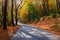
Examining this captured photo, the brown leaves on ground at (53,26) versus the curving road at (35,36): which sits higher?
the curving road at (35,36)

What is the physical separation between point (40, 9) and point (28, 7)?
7563 mm

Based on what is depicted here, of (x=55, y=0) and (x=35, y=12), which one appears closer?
(x=55, y=0)

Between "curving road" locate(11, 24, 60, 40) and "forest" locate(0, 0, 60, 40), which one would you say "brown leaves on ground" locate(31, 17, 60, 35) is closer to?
"forest" locate(0, 0, 60, 40)

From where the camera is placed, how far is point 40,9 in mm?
55375

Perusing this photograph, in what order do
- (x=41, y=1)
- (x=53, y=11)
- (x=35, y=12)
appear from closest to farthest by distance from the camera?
(x=53, y=11) → (x=41, y=1) → (x=35, y=12)

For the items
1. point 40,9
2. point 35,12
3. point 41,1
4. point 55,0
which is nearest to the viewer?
point 55,0

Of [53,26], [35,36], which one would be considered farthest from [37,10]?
[35,36]

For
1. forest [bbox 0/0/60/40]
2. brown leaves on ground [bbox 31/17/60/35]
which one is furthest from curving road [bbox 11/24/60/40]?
forest [bbox 0/0/60/40]

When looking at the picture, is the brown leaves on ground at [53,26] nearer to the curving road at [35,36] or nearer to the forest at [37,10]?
the forest at [37,10]

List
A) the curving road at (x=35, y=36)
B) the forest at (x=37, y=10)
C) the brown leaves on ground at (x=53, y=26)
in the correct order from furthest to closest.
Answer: the forest at (x=37, y=10), the brown leaves on ground at (x=53, y=26), the curving road at (x=35, y=36)

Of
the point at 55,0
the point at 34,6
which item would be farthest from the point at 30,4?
the point at 55,0

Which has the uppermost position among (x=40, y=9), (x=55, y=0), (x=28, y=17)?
(x=55, y=0)

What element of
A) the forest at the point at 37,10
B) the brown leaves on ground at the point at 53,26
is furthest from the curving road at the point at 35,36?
the forest at the point at 37,10

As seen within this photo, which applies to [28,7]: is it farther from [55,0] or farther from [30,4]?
[55,0]
